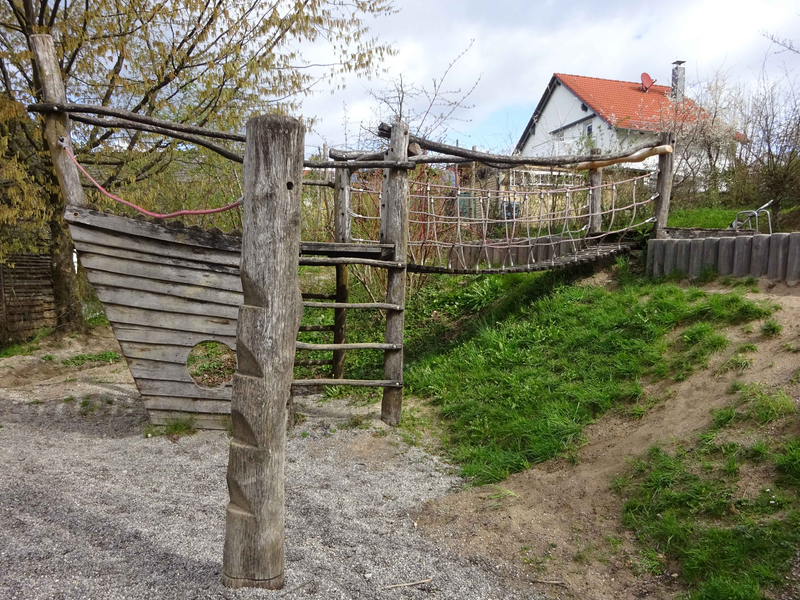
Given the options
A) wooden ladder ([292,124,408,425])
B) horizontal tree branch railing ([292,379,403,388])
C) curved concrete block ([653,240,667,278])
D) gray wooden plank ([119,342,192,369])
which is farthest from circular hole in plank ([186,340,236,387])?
curved concrete block ([653,240,667,278])

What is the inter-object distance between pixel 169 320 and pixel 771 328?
469cm

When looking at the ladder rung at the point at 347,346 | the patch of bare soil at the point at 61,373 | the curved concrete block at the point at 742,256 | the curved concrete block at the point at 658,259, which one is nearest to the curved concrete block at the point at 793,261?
the curved concrete block at the point at 742,256

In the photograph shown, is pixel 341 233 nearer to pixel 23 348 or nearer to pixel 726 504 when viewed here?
pixel 726 504

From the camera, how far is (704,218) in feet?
27.4

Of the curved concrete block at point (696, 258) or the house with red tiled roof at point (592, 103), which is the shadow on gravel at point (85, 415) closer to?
the curved concrete block at point (696, 258)

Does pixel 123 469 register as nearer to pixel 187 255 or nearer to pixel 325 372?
pixel 187 255

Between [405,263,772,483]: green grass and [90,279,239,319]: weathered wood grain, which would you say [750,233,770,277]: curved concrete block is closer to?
[405,263,772,483]: green grass

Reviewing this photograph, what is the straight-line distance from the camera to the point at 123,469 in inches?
156

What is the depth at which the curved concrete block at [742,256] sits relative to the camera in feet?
15.4

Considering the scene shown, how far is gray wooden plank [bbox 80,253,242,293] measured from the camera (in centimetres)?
454

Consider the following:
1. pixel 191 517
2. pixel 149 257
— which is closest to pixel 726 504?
pixel 191 517

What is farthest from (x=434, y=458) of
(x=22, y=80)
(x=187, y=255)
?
(x=22, y=80)

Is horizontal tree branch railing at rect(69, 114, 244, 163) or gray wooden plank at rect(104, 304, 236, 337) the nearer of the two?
horizontal tree branch railing at rect(69, 114, 244, 163)

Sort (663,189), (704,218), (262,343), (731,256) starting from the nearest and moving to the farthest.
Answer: (262,343) → (731,256) → (663,189) → (704,218)
